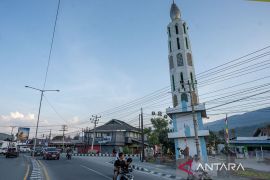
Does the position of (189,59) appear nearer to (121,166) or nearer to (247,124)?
(121,166)

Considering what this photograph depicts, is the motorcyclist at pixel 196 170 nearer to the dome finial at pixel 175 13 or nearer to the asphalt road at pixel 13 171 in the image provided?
the asphalt road at pixel 13 171

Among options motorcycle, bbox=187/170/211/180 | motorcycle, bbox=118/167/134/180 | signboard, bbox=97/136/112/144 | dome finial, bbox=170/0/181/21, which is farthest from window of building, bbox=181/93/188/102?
motorcycle, bbox=118/167/134/180

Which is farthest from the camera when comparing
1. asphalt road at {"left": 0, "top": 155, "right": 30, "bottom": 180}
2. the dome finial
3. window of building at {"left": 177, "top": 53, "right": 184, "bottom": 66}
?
the dome finial

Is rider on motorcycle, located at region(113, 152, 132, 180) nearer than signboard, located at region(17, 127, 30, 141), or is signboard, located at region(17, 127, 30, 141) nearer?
rider on motorcycle, located at region(113, 152, 132, 180)

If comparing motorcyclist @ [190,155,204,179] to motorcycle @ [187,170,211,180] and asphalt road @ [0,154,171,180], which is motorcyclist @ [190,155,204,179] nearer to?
motorcycle @ [187,170,211,180]

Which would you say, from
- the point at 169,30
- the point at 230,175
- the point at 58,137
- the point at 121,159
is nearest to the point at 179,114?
the point at 169,30

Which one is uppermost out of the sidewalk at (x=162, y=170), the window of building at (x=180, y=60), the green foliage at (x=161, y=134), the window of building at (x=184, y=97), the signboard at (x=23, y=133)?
the window of building at (x=180, y=60)

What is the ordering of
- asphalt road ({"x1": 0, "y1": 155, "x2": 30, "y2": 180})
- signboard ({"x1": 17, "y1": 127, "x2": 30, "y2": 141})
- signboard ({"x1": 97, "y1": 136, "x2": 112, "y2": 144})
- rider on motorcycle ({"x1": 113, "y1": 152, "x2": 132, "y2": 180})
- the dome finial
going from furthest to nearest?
signboard ({"x1": 17, "y1": 127, "x2": 30, "y2": 141}) < signboard ({"x1": 97, "y1": 136, "x2": 112, "y2": 144}) < the dome finial < asphalt road ({"x1": 0, "y1": 155, "x2": 30, "y2": 180}) < rider on motorcycle ({"x1": 113, "y1": 152, "x2": 132, "y2": 180})

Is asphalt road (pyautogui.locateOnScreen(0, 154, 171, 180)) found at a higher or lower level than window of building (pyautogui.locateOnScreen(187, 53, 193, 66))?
lower

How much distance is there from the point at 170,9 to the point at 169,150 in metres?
26.5

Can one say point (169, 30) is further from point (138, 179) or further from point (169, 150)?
point (138, 179)

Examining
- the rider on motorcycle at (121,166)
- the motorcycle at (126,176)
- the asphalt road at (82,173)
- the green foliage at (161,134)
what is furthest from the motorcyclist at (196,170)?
the green foliage at (161,134)

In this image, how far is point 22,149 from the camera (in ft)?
235

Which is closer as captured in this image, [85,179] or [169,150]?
[85,179]
